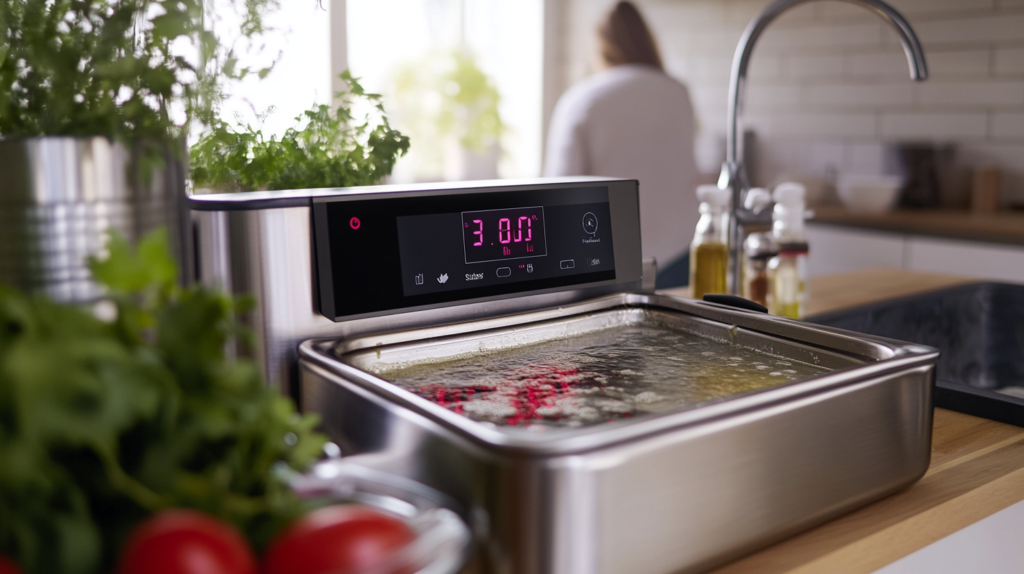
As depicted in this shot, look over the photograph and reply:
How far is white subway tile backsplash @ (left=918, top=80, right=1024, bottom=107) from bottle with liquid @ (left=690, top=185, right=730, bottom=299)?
2.15 meters

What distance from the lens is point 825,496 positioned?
1.97 ft

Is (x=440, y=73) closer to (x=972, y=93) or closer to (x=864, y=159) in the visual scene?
(x=864, y=159)

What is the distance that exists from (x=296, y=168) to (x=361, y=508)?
507mm

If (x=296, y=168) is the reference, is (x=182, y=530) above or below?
below

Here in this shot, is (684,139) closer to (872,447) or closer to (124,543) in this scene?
(872,447)

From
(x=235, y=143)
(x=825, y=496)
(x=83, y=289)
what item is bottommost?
(x=825, y=496)

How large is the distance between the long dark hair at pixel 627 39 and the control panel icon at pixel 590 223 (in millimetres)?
1564

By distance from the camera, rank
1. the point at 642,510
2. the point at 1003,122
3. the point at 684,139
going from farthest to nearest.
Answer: the point at 1003,122, the point at 684,139, the point at 642,510

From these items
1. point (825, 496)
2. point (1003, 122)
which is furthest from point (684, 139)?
point (825, 496)

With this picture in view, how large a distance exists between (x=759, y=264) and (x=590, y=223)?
0.46 meters

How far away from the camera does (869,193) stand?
2879mm

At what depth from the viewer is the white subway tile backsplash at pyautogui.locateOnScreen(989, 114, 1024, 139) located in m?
2.85

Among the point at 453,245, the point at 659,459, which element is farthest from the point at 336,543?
the point at 453,245

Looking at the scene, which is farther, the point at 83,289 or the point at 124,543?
the point at 83,289
